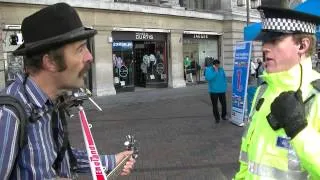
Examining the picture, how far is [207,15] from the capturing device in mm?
32125

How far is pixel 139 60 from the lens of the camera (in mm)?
27797

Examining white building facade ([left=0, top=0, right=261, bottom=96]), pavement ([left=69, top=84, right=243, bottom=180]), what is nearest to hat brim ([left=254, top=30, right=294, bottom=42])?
pavement ([left=69, top=84, right=243, bottom=180])

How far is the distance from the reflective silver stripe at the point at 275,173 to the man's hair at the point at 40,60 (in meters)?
1.04

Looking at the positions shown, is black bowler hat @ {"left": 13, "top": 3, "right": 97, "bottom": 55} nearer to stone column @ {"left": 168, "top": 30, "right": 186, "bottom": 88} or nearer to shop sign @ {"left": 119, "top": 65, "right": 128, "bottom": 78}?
shop sign @ {"left": 119, "top": 65, "right": 128, "bottom": 78}

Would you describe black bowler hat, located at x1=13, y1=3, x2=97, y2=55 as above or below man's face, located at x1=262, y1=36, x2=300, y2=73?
above

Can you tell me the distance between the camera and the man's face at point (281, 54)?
259 centimetres

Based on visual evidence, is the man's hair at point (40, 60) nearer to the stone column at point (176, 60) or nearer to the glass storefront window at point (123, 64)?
the glass storefront window at point (123, 64)

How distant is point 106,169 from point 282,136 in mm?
931

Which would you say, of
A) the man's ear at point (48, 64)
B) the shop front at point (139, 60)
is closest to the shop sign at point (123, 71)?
the shop front at point (139, 60)

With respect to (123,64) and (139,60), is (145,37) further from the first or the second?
(123,64)

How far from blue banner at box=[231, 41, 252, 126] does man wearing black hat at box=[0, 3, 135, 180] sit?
34.7ft

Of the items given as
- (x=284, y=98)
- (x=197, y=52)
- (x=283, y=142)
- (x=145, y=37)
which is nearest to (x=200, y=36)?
(x=197, y=52)

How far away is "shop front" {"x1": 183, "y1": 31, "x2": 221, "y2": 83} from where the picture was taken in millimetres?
30625

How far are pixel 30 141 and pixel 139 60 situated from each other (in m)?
25.8
